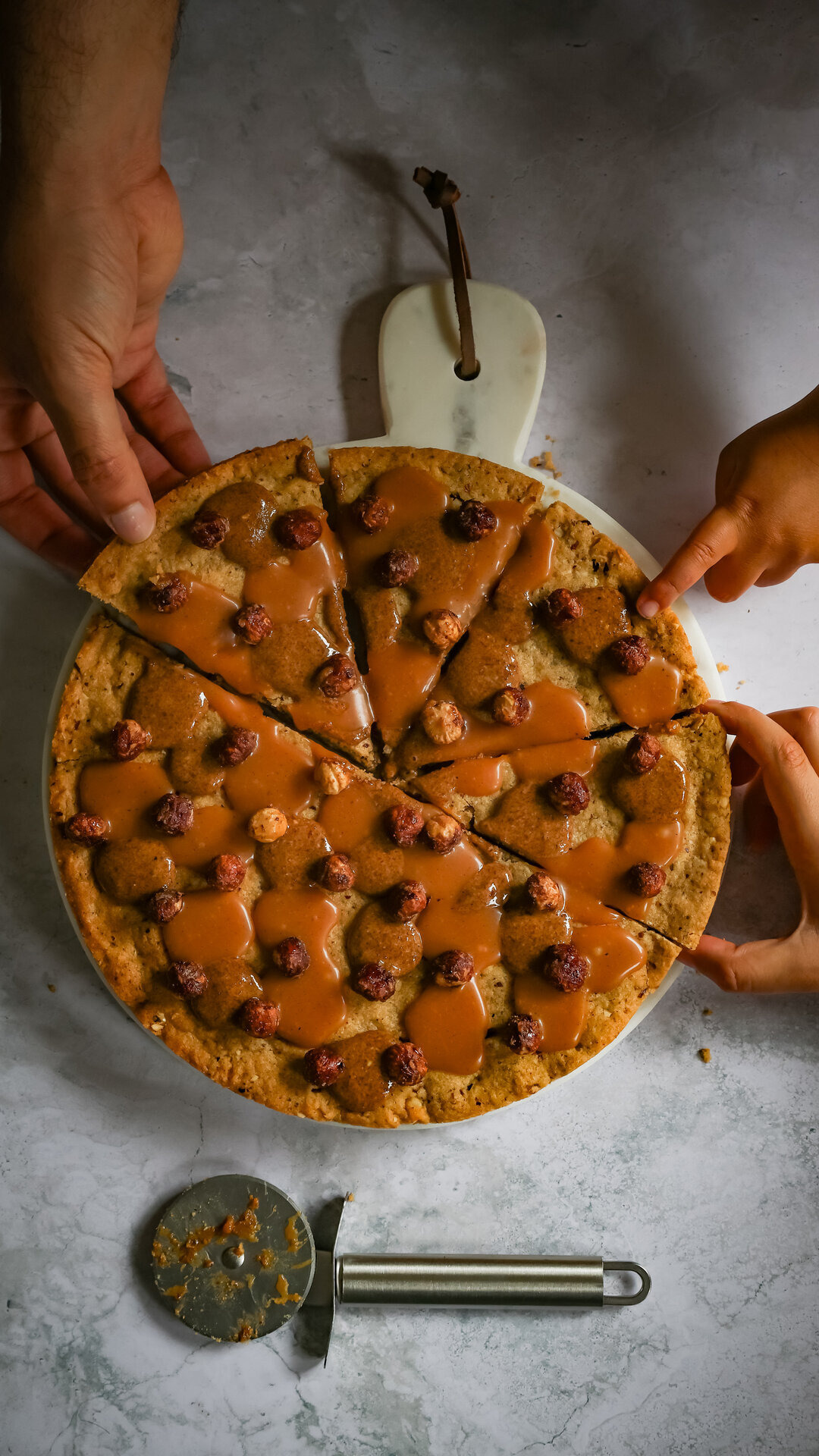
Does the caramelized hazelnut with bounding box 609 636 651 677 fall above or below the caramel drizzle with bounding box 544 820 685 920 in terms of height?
above

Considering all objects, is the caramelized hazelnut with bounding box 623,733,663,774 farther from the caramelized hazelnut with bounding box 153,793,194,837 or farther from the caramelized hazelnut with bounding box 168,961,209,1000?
the caramelized hazelnut with bounding box 168,961,209,1000

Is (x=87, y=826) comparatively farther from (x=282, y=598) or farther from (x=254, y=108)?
(x=254, y=108)

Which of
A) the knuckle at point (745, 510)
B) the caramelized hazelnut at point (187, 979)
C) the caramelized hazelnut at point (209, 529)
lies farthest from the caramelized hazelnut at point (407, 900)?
the knuckle at point (745, 510)

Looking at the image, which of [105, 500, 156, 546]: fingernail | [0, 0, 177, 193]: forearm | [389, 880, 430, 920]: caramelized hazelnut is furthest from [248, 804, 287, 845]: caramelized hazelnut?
[0, 0, 177, 193]: forearm

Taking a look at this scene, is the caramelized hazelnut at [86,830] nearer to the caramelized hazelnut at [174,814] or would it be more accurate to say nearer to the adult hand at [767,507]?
the caramelized hazelnut at [174,814]

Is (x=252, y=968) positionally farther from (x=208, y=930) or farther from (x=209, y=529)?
(x=209, y=529)

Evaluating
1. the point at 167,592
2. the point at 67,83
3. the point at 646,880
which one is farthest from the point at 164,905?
the point at 67,83

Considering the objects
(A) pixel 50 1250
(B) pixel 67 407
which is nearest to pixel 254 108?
(B) pixel 67 407
